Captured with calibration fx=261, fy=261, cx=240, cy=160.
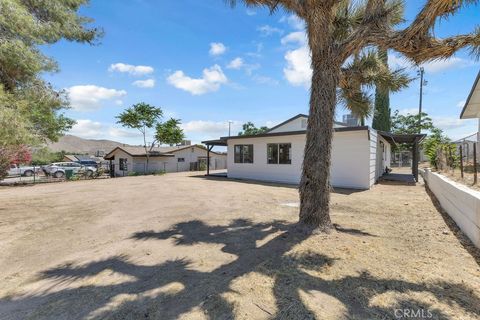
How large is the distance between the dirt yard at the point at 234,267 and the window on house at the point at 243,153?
9.29 m

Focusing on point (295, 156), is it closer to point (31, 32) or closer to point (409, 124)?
point (31, 32)

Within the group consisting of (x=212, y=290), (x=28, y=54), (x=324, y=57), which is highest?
(x=28, y=54)

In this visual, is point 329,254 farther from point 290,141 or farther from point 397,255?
point 290,141

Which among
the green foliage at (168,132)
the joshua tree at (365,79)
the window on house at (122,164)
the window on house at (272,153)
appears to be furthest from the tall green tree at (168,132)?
the joshua tree at (365,79)

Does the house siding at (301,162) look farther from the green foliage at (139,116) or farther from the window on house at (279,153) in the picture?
the green foliage at (139,116)

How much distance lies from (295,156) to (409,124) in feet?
90.9

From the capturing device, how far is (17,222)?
21.3 ft

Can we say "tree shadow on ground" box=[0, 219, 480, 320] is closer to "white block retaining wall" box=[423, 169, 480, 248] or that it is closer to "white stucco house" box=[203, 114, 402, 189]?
"white block retaining wall" box=[423, 169, 480, 248]

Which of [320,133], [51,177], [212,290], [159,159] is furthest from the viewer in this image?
[159,159]

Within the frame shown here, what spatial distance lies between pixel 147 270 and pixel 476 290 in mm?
4023

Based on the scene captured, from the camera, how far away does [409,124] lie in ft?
110

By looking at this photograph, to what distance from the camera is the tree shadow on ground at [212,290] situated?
8.71ft

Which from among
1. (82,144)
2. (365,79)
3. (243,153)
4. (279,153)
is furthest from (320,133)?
(82,144)

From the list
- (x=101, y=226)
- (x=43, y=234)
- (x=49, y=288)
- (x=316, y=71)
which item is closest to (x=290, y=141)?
(x=316, y=71)
